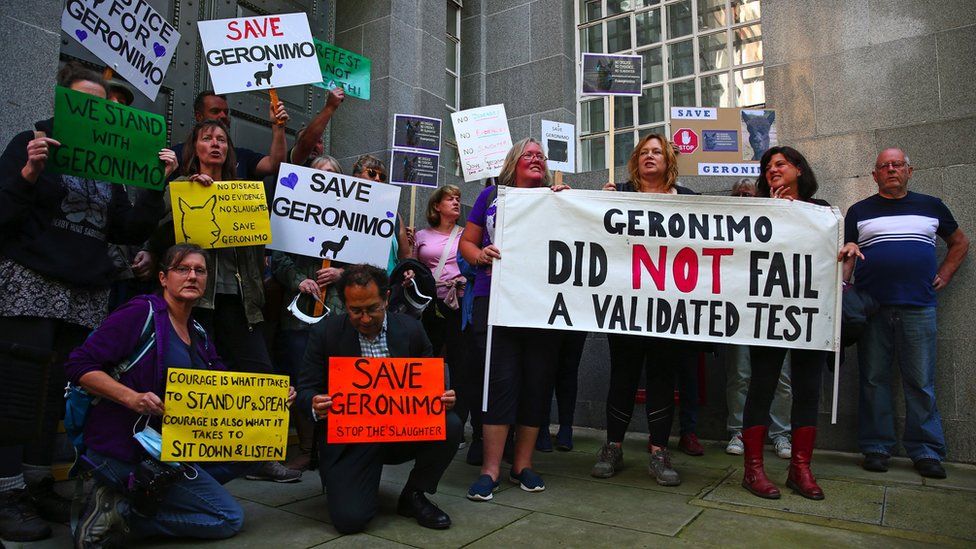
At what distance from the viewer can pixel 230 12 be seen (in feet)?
20.3

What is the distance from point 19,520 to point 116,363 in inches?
31.9

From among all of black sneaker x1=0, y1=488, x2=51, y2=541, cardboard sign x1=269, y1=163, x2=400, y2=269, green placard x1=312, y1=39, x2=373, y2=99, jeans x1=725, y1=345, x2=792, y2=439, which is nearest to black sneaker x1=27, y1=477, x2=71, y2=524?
black sneaker x1=0, y1=488, x2=51, y2=541

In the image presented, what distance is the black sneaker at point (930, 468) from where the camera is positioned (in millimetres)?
4410

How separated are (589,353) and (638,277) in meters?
2.72

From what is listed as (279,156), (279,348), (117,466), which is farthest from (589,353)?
(117,466)

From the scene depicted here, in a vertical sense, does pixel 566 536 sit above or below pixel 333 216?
below

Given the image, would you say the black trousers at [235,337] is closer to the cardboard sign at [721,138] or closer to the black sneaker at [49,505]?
the black sneaker at [49,505]

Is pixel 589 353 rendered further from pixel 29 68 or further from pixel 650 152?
pixel 29 68

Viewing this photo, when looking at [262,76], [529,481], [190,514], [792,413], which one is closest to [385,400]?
[190,514]

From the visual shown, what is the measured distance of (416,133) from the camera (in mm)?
6375

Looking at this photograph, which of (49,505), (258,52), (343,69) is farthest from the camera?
(343,69)

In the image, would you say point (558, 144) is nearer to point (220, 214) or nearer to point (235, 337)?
point (220, 214)

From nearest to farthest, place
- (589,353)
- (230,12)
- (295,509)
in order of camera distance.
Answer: (295,509) < (230,12) < (589,353)

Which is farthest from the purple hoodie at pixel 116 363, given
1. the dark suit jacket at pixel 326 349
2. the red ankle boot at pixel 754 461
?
the red ankle boot at pixel 754 461
